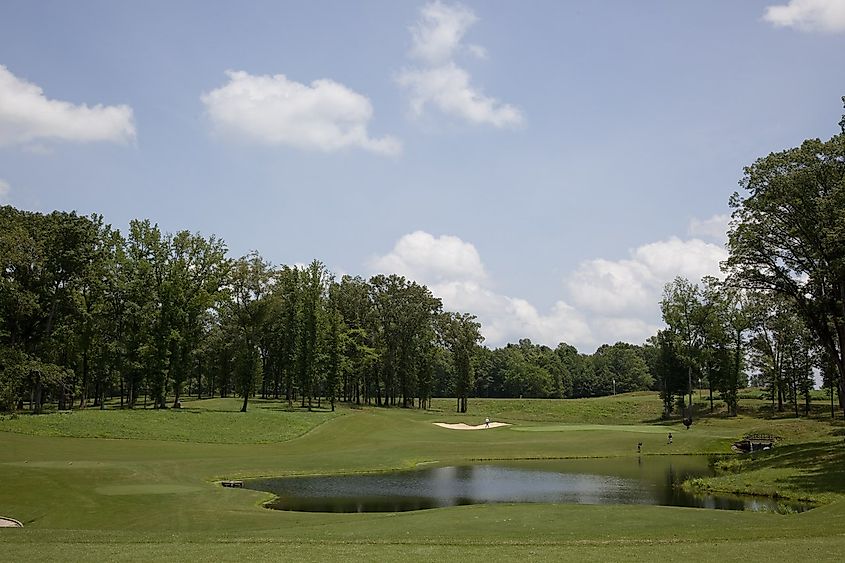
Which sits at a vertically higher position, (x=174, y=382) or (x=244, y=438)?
(x=174, y=382)

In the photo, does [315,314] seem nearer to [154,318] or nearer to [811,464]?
[154,318]

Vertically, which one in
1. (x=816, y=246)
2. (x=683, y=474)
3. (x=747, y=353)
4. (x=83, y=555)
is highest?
(x=816, y=246)

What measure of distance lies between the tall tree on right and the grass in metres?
9.51

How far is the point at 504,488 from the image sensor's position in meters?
36.1

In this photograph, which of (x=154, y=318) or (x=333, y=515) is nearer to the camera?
(x=333, y=515)

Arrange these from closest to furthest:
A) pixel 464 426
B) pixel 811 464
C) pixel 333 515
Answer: pixel 333 515, pixel 811 464, pixel 464 426

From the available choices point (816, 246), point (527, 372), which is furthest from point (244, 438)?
point (527, 372)

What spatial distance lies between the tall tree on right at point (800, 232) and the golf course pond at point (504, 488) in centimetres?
1300

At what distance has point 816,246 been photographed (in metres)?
40.2

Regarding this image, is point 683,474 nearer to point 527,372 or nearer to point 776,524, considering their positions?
point 776,524

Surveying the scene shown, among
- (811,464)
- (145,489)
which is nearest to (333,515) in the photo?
(145,489)

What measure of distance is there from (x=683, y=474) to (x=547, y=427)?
27081mm

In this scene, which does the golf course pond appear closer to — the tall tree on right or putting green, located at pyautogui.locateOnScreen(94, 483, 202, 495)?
putting green, located at pyautogui.locateOnScreen(94, 483, 202, 495)

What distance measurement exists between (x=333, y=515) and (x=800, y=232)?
32760 mm
